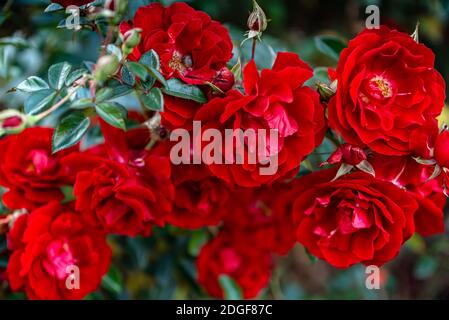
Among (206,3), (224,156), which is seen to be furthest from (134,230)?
(206,3)

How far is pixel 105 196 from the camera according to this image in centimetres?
83

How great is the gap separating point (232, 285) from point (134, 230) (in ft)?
1.09

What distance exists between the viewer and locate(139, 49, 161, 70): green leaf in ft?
2.45

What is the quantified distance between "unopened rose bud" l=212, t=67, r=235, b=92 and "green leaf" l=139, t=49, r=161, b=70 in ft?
0.27

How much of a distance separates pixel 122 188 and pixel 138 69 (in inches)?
7.7

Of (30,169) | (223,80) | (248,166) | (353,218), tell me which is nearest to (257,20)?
(223,80)

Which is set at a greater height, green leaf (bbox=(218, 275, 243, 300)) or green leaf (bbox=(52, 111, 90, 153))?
green leaf (bbox=(52, 111, 90, 153))

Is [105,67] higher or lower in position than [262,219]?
higher

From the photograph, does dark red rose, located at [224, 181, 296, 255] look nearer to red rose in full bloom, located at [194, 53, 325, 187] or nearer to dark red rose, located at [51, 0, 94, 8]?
red rose in full bloom, located at [194, 53, 325, 187]

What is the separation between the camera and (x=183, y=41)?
0.80 metres

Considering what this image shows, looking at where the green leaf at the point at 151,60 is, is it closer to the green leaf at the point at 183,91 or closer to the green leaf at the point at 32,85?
the green leaf at the point at 183,91

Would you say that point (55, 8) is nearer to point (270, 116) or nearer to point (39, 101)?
point (39, 101)

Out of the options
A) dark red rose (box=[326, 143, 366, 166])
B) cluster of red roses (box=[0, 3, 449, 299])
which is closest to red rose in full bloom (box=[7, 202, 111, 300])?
cluster of red roses (box=[0, 3, 449, 299])
